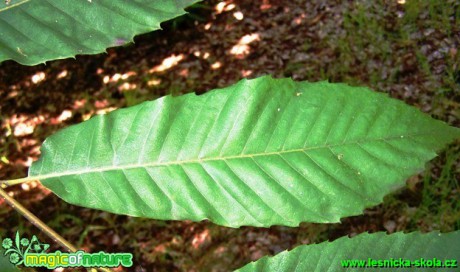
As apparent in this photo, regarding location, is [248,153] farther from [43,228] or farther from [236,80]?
[236,80]

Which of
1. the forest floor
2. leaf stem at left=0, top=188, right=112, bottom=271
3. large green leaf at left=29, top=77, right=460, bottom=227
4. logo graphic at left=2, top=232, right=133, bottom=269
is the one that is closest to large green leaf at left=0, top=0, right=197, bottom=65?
large green leaf at left=29, top=77, right=460, bottom=227

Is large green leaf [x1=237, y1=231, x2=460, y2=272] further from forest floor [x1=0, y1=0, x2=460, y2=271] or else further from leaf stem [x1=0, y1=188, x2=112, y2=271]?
forest floor [x1=0, y1=0, x2=460, y2=271]

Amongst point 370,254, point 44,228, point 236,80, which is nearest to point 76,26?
point 44,228

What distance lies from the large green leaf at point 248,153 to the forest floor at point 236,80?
2494 millimetres

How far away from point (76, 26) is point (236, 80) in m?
3.14

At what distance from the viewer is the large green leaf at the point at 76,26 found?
35.1 inches

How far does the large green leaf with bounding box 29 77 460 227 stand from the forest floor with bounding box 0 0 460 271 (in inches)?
98.2

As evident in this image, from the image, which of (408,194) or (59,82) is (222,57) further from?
(408,194)

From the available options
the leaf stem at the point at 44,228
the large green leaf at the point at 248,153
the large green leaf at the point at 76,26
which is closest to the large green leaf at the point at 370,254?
the large green leaf at the point at 248,153

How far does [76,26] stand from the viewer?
3.00ft

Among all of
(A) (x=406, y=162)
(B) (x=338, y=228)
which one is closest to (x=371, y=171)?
(A) (x=406, y=162)

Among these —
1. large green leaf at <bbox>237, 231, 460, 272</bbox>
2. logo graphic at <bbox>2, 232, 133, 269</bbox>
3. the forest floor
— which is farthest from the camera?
the forest floor

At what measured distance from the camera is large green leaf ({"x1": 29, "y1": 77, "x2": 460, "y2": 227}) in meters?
0.86

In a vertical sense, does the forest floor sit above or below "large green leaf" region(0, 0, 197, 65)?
below
